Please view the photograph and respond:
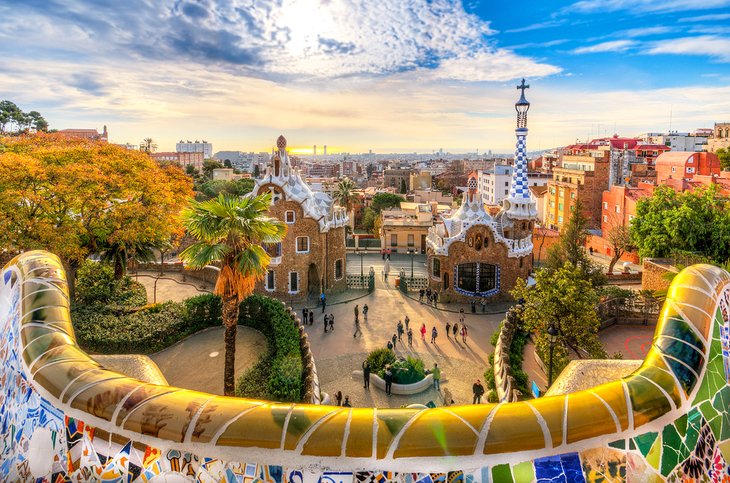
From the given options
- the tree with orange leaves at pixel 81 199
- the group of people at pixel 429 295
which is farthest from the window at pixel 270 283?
the group of people at pixel 429 295

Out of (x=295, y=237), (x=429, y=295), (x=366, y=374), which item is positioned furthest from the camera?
(x=429, y=295)

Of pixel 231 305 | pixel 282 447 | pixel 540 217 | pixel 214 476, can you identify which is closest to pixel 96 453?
pixel 214 476

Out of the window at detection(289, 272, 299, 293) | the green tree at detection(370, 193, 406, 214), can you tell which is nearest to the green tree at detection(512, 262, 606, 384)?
the window at detection(289, 272, 299, 293)

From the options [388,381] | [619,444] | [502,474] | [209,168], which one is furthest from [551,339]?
[209,168]

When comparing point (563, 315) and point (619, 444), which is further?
point (563, 315)

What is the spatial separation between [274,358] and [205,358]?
3737 mm

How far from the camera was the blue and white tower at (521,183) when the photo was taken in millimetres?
33656

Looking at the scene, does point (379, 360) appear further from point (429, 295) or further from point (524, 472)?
point (524, 472)

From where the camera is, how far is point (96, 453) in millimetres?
4625

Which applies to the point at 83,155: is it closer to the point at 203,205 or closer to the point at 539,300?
the point at 203,205

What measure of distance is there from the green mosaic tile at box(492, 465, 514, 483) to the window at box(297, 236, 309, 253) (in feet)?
96.1

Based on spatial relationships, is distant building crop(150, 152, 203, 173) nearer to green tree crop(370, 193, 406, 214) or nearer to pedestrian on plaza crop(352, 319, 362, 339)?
green tree crop(370, 193, 406, 214)

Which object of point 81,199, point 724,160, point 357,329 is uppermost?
point 724,160

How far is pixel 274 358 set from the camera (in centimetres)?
1839
